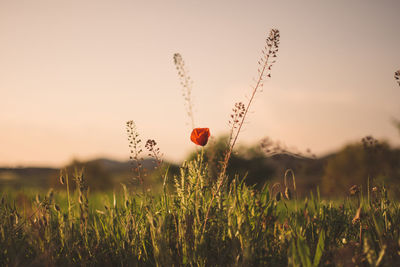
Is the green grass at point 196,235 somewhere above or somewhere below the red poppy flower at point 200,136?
below

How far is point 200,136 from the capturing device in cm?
232

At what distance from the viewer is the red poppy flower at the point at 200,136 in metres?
2.31

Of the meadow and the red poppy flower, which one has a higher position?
the red poppy flower

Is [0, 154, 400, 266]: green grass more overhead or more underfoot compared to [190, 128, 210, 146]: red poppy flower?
more underfoot

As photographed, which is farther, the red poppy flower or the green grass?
the red poppy flower

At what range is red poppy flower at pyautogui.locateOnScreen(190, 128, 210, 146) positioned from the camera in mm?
2311

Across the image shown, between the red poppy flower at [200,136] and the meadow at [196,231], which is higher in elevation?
the red poppy flower at [200,136]

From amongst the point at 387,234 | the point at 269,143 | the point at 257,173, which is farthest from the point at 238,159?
the point at 387,234

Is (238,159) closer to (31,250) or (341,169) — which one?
(341,169)

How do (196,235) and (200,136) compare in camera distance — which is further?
(200,136)

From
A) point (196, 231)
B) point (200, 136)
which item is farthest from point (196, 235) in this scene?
point (200, 136)

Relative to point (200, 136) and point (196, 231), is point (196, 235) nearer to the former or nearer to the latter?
point (196, 231)

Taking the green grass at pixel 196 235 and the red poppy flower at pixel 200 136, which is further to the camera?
the red poppy flower at pixel 200 136

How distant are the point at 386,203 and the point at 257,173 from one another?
367 inches
